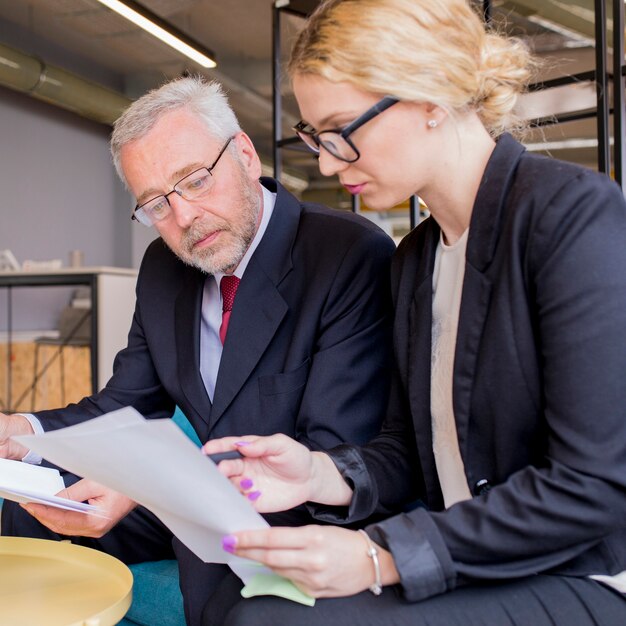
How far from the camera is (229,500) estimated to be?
2.76 feet

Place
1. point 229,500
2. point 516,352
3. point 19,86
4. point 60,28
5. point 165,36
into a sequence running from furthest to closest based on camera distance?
point 60,28 < point 19,86 < point 165,36 < point 516,352 < point 229,500

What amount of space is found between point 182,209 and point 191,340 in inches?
11.4

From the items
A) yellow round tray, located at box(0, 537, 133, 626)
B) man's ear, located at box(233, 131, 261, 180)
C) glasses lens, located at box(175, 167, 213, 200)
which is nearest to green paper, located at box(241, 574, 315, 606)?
yellow round tray, located at box(0, 537, 133, 626)

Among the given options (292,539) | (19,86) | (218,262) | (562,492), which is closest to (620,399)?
(562,492)

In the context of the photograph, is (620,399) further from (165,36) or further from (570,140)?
(570,140)

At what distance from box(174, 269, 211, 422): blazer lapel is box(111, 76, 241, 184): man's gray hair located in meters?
0.29

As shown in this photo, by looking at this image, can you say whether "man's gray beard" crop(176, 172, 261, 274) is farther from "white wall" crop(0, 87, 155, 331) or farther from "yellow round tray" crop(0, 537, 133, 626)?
"white wall" crop(0, 87, 155, 331)

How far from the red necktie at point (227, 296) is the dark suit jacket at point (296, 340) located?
6 centimetres

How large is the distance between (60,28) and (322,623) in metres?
7.74

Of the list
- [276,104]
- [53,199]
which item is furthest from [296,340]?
[53,199]

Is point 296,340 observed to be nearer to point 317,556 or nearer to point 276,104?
point 317,556

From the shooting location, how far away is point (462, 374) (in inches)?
42.2

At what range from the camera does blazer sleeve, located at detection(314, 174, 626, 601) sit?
893 mm

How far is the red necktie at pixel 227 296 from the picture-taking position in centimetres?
175
